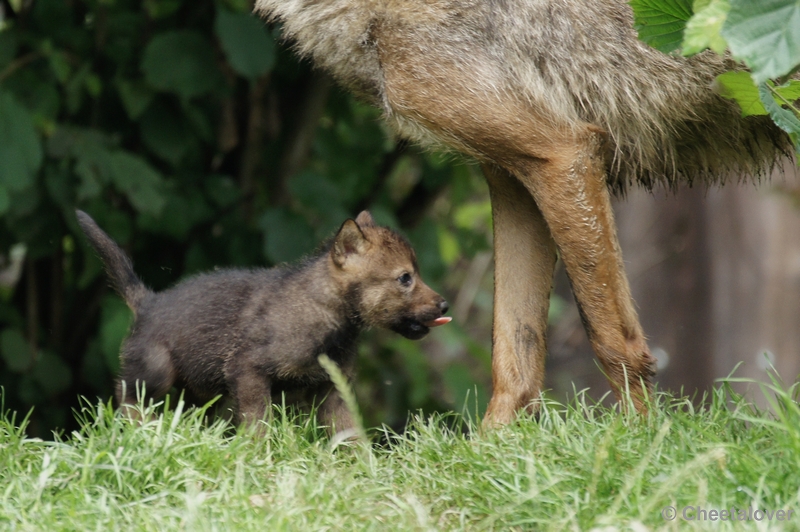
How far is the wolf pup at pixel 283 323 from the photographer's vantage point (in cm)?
411

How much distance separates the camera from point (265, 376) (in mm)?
4098

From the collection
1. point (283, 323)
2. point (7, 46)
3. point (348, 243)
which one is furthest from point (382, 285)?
point (7, 46)

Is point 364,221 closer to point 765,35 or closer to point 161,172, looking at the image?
point 765,35

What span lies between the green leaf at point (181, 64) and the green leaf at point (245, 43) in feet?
1.14

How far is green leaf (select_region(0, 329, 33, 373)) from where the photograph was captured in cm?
623

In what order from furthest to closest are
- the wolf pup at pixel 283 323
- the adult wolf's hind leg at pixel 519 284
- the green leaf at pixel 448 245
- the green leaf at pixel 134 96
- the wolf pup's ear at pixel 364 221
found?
the green leaf at pixel 448 245 < the green leaf at pixel 134 96 < the adult wolf's hind leg at pixel 519 284 < the wolf pup's ear at pixel 364 221 < the wolf pup at pixel 283 323

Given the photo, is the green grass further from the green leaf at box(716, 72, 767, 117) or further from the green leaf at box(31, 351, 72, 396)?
the green leaf at box(31, 351, 72, 396)

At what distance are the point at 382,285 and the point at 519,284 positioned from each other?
2.55ft

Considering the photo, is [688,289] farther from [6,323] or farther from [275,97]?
[6,323]

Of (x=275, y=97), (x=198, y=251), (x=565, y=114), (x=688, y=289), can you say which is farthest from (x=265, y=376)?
(x=688, y=289)

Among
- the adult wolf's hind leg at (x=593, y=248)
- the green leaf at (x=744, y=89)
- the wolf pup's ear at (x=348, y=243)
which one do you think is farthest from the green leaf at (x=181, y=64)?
the green leaf at (x=744, y=89)

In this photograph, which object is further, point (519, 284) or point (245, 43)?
point (245, 43)

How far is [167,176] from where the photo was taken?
22.6ft

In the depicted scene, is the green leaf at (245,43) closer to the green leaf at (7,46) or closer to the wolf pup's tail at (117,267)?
the green leaf at (7,46)
